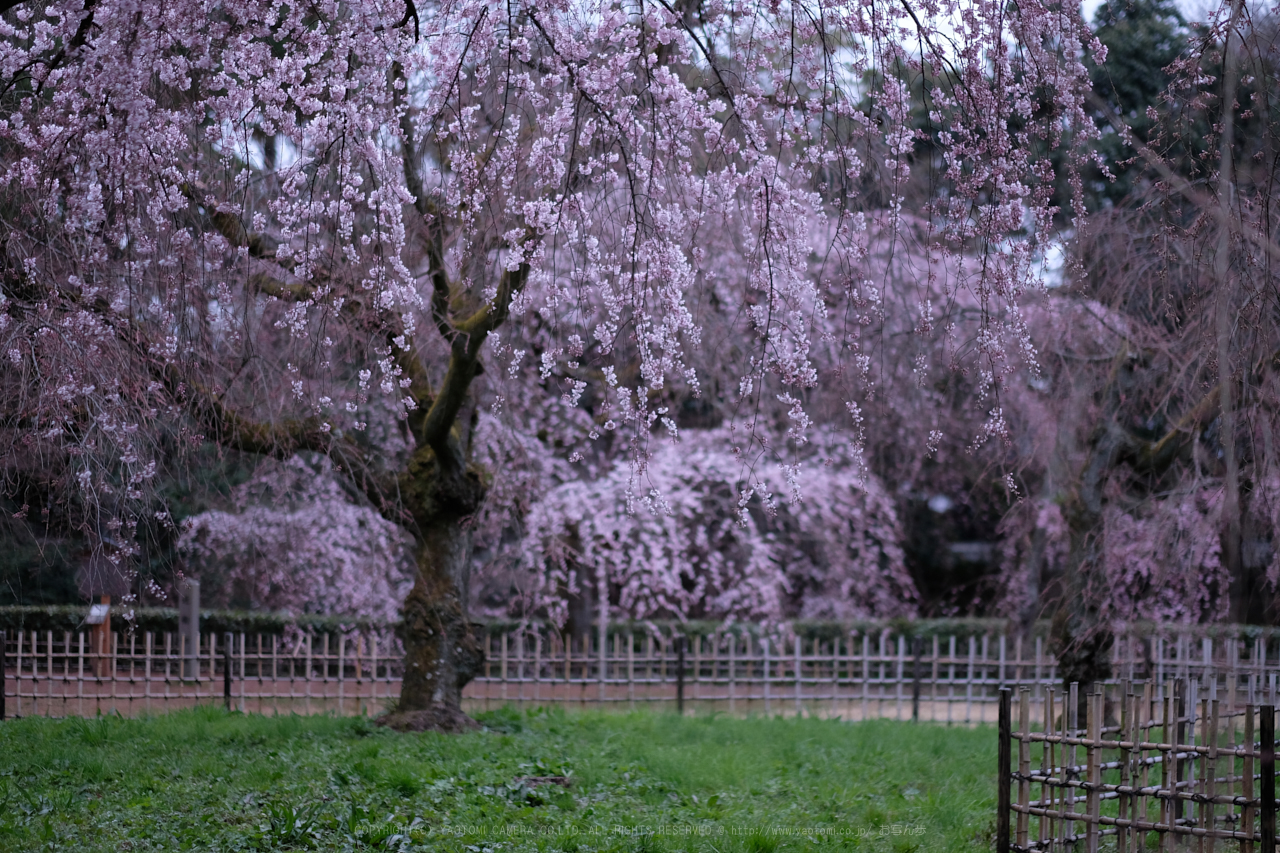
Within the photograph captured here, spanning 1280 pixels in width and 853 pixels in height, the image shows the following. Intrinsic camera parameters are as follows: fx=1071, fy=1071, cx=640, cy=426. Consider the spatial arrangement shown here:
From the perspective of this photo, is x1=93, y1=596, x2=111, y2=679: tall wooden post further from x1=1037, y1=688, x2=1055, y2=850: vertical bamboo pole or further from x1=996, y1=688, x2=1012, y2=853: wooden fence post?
x1=1037, y1=688, x2=1055, y2=850: vertical bamboo pole

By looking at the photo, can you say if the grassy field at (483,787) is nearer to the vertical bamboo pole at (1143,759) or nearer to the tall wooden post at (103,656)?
the vertical bamboo pole at (1143,759)

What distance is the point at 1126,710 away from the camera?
16.1ft

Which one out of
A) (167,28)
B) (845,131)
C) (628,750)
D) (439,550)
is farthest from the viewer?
(439,550)

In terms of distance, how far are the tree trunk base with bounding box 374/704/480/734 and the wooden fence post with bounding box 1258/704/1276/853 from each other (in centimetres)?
562

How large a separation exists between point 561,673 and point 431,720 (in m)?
5.31

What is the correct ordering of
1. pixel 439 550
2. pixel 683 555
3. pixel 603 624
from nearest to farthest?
1. pixel 439 550
2. pixel 603 624
3. pixel 683 555

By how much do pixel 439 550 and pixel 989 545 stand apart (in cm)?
1287

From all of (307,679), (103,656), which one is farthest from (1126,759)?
(103,656)

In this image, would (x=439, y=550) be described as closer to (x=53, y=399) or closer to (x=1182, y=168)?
(x=53, y=399)

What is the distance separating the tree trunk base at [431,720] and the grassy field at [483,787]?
17 centimetres

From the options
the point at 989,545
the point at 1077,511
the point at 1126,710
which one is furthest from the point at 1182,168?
the point at 989,545

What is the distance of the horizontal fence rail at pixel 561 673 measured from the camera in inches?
384

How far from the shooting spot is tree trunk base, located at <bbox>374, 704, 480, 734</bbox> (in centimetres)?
812

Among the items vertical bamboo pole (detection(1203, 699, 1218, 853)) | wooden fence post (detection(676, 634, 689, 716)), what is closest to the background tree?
vertical bamboo pole (detection(1203, 699, 1218, 853))
